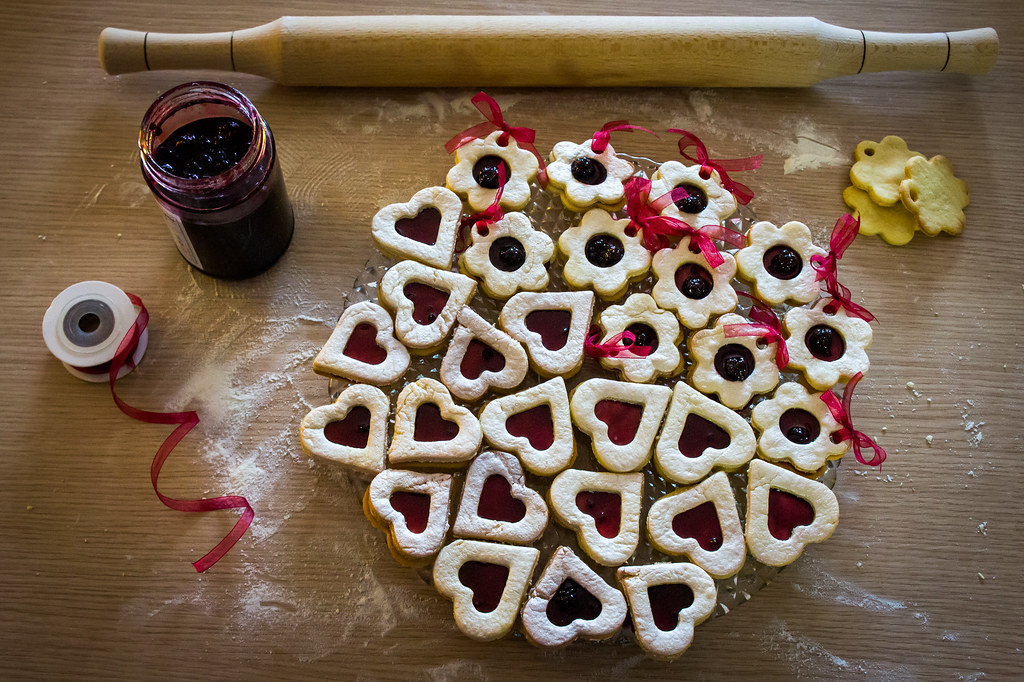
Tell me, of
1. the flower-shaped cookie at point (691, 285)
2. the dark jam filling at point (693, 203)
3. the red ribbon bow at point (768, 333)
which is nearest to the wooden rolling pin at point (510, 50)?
the dark jam filling at point (693, 203)

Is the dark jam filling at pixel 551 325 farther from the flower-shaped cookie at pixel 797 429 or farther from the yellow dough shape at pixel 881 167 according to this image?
the yellow dough shape at pixel 881 167

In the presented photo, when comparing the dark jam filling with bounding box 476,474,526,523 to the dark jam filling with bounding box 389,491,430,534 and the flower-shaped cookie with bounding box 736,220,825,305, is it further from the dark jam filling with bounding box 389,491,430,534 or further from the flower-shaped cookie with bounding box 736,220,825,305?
the flower-shaped cookie with bounding box 736,220,825,305

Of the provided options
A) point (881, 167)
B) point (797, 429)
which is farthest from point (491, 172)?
point (881, 167)

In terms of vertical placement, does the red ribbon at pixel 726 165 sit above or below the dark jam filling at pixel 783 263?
above

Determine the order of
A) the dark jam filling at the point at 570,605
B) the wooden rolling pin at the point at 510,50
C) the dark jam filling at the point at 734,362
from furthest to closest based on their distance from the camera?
the wooden rolling pin at the point at 510,50 < the dark jam filling at the point at 734,362 < the dark jam filling at the point at 570,605

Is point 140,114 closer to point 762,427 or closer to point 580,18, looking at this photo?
point 580,18

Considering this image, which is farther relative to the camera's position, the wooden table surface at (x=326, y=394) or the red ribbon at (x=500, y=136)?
the red ribbon at (x=500, y=136)
